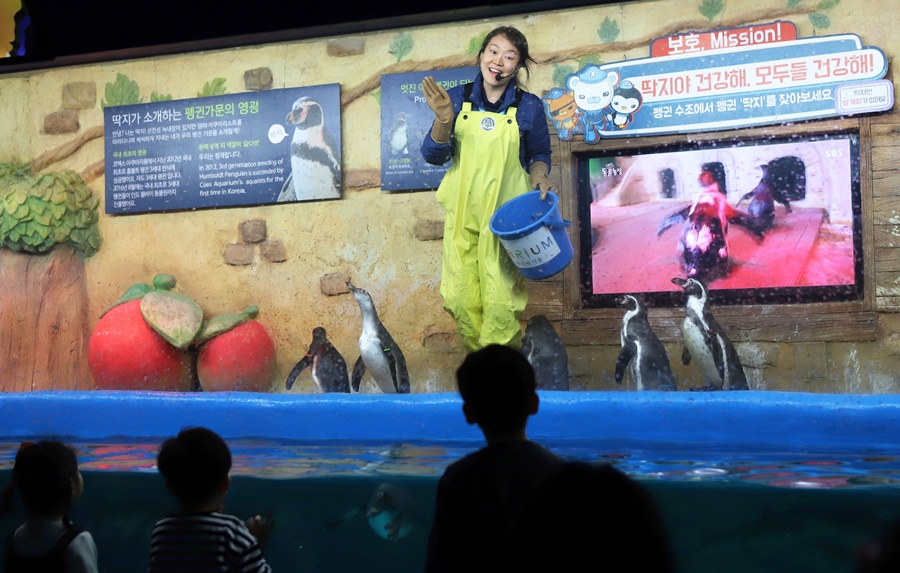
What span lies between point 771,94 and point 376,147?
267cm

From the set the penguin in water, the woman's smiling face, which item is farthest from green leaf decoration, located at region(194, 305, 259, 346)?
the penguin in water

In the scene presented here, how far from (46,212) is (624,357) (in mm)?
4371

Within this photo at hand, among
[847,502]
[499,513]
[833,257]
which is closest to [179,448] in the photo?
[499,513]

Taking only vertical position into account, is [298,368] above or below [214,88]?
below

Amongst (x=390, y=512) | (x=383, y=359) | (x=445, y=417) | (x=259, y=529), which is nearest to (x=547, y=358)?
(x=383, y=359)

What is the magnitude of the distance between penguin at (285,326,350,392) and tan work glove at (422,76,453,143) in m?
1.70

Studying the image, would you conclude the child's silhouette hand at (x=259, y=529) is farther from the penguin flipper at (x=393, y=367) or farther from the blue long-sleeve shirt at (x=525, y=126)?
the penguin flipper at (x=393, y=367)

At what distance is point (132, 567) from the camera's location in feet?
11.8

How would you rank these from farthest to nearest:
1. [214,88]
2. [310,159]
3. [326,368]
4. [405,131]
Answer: [214,88] → [310,159] → [405,131] → [326,368]

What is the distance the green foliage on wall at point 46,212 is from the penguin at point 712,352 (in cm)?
451

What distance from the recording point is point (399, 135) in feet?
21.7

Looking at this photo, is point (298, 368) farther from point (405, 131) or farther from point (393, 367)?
point (405, 131)

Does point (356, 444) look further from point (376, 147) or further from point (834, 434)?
point (376, 147)

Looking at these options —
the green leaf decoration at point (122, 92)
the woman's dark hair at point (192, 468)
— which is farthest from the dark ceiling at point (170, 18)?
the green leaf decoration at point (122, 92)
